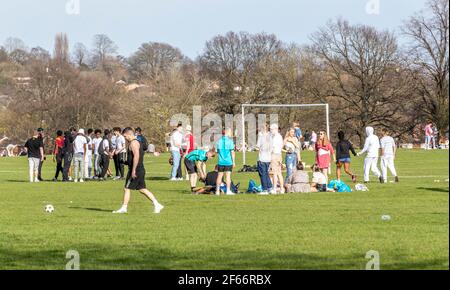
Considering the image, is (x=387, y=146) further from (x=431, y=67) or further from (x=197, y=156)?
(x=431, y=67)

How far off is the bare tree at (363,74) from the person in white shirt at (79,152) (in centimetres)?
4683

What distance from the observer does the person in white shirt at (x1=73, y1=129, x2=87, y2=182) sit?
3531cm

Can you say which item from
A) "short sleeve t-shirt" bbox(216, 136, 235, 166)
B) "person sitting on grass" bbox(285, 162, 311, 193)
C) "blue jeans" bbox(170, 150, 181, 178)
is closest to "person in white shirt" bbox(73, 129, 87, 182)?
"blue jeans" bbox(170, 150, 181, 178)

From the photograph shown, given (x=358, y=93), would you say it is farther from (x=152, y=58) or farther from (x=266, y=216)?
(x=266, y=216)

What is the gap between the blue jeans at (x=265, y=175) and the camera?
1057 inches

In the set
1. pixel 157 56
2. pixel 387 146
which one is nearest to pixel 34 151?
pixel 387 146

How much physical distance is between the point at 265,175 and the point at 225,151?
4.24 ft

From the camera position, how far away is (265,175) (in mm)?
26828

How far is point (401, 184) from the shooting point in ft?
98.3

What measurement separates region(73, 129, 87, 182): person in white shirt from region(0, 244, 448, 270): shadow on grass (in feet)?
68.4

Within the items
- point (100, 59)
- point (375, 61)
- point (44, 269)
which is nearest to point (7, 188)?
point (44, 269)

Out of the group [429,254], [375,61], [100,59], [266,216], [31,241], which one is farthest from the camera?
[100,59]

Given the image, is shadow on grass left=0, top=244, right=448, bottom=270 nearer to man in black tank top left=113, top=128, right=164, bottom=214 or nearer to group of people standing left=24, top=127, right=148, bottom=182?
man in black tank top left=113, top=128, right=164, bottom=214

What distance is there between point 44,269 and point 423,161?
37115 millimetres
